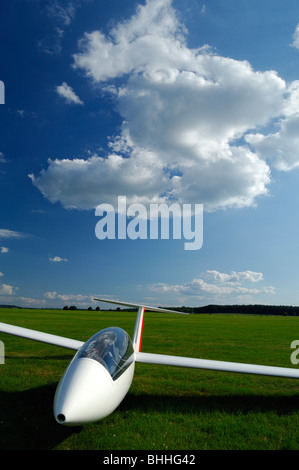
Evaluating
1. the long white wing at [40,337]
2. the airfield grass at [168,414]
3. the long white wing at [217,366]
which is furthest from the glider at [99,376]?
the long white wing at [40,337]

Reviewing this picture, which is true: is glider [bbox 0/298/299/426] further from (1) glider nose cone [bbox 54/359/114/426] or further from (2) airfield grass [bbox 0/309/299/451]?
(2) airfield grass [bbox 0/309/299/451]

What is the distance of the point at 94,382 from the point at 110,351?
0.91 meters

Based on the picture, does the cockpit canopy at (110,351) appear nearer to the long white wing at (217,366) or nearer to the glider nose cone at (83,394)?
the glider nose cone at (83,394)

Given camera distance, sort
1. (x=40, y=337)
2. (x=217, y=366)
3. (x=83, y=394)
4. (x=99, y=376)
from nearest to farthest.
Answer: (x=83, y=394), (x=99, y=376), (x=217, y=366), (x=40, y=337)

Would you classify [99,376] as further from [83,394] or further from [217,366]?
[217,366]

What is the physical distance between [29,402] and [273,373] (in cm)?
605

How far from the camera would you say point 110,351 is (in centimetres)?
557

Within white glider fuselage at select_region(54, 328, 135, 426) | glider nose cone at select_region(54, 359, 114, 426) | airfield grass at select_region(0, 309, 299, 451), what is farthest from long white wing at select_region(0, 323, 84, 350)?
glider nose cone at select_region(54, 359, 114, 426)

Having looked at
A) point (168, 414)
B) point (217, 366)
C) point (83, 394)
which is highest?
point (83, 394)

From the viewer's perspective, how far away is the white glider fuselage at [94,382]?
421 cm

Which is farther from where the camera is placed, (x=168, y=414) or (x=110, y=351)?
(x=168, y=414)

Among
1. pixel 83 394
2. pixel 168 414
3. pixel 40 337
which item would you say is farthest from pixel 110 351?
pixel 40 337
